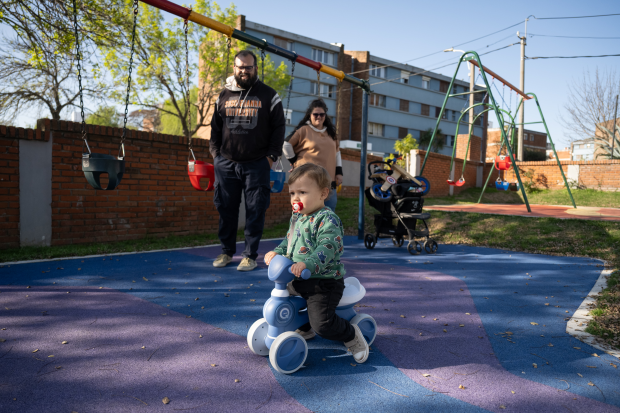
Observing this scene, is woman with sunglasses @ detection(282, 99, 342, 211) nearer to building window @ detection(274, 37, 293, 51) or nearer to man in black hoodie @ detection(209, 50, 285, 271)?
man in black hoodie @ detection(209, 50, 285, 271)

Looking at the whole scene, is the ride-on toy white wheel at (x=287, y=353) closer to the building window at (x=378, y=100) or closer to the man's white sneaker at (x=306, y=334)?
the man's white sneaker at (x=306, y=334)

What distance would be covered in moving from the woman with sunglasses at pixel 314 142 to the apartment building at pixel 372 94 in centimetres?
2464

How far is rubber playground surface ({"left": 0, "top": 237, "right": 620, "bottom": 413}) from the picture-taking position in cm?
183

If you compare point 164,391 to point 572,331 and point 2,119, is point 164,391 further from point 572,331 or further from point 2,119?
point 2,119

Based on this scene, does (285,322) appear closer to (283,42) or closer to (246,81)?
(246,81)

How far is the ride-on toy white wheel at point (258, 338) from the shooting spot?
7.40 ft

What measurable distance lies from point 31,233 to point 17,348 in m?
3.71

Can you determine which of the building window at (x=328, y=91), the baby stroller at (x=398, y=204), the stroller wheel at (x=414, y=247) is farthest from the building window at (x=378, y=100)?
the stroller wheel at (x=414, y=247)

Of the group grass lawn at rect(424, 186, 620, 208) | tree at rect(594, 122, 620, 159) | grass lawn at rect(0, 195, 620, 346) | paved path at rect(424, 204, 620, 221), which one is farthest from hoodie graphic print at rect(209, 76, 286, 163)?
tree at rect(594, 122, 620, 159)

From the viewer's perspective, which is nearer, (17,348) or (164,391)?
(164,391)

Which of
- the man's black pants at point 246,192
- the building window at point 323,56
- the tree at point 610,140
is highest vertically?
the building window at point 323,56

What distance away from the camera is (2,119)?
575 inches

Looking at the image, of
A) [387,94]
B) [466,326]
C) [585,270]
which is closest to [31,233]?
[466,326]

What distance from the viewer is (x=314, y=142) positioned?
516cm
